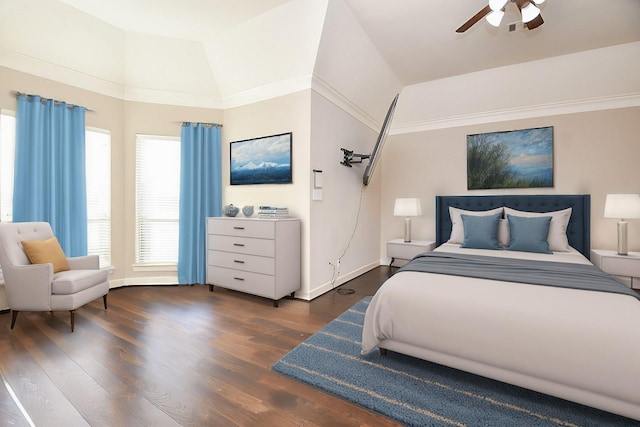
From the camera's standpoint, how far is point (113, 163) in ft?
Answer: 12.4

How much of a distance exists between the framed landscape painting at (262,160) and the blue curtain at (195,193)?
0.34 m

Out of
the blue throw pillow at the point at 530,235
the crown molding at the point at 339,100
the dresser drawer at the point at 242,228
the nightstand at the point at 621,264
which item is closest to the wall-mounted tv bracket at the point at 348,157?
the crown molding at the point at 339,100

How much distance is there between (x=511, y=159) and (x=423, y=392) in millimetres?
3953

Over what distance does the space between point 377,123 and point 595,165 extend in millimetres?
3104

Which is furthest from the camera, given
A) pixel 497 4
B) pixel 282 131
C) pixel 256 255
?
pixel 282 131

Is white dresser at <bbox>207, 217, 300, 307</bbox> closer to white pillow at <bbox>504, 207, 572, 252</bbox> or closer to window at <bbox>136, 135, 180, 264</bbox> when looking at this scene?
window at <bbox>136, 135, 180, 264</bbox>

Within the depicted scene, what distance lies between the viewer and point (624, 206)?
335 cm

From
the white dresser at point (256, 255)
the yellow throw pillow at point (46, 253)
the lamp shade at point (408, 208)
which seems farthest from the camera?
the lamp shade at point (408, 208)

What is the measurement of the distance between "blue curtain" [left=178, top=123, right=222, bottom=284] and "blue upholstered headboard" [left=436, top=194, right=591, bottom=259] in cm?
359

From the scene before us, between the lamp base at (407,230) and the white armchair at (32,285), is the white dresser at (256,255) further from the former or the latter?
the lamp base at (407,230)

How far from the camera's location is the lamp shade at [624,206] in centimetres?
330

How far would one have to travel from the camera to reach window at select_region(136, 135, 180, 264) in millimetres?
3984

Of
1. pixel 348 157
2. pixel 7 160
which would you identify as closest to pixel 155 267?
pixel 7 160

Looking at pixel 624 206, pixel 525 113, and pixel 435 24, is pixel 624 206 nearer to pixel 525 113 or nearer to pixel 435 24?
pixel 525 113
